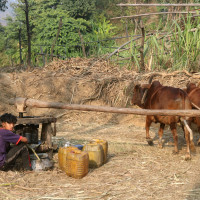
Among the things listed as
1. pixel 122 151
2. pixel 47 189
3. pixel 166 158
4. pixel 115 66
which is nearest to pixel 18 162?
pixel 47 189

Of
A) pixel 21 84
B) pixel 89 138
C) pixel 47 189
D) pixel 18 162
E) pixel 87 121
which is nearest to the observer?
pixel 47 189

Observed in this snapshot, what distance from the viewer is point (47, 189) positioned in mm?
4109

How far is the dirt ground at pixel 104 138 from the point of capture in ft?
13.4

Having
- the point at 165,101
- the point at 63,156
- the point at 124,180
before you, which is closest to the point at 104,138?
the point at 165,101

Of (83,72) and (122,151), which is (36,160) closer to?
(122,151)

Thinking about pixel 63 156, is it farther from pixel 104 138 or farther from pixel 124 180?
pixel 104 138

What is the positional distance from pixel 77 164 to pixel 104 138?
288cm

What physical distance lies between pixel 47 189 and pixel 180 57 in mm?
6526

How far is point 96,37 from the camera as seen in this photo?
15.9 meters

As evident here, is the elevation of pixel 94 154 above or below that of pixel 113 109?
below

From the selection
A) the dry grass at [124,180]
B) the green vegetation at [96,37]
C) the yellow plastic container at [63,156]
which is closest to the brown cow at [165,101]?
the dry grass at [124,180]

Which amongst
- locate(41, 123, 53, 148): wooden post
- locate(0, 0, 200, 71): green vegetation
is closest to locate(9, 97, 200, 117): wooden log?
locate(41, 123, 53, 148): wooden post

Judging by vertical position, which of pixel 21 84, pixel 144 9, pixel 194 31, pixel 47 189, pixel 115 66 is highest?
pixel 144 9

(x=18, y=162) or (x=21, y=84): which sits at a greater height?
(x=21, y=84)
